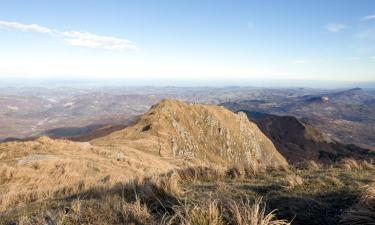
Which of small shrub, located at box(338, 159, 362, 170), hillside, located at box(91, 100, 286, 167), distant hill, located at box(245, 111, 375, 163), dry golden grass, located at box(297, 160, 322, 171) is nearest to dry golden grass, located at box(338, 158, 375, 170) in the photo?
small shrub, located at box(338, 159, 362, 170)

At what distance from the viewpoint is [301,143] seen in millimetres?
119312

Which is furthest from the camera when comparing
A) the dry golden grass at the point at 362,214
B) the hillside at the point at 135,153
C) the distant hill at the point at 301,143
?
the distant hill at the point at 301,143

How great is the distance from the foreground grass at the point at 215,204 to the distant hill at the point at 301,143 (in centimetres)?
9760

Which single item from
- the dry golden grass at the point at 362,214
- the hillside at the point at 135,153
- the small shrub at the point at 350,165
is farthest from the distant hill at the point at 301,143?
the dry golden grass at the point at 362,214

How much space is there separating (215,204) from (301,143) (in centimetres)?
11993

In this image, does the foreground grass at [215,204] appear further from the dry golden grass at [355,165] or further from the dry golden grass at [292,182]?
the dry golden grass at [355,165]

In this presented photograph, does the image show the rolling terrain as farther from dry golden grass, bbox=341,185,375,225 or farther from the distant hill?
the distant hill

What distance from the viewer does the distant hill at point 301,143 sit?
107688mm

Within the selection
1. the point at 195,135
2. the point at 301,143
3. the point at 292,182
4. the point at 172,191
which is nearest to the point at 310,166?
the point at 292,182

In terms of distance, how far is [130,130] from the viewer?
4241 centimetres

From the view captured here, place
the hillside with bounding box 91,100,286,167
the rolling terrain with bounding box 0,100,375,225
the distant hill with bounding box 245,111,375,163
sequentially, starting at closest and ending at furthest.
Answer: the rolling terrain with bounding box 0,100,375,225, the hillside with bounding box 91,100,286,167, the distant hill with bounding box 245,111,375,163

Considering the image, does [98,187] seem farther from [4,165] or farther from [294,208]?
[4,165]

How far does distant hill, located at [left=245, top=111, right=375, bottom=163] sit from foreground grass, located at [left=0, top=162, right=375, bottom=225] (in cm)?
9760

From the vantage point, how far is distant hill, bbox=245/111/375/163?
108 metres
